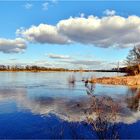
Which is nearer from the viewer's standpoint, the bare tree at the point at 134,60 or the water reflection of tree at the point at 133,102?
the water reflection of tree at the point at 133,102

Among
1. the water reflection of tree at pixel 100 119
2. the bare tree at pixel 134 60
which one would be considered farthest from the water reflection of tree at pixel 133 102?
the bare tree at pixel 134 60

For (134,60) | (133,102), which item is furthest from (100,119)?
(134,60)

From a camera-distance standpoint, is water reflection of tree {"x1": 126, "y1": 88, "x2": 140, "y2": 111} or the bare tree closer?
water reflection of tree {"x1": 126, "y1": 88, "x2": 140, "y2": 111}

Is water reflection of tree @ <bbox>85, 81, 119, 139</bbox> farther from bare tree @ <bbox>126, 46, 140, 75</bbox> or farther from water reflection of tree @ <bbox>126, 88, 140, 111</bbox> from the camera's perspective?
bare tree @ <bbox>126, 46, 140, 75</bbox>

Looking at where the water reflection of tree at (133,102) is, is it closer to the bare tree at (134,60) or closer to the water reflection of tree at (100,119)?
the water reflection of tree at (100,119)

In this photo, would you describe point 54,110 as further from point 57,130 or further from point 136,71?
point 136,71

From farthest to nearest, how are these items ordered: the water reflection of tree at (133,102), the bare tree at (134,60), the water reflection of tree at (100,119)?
the bare tree at (134,60) < the water reflection of tree at (133,102) < the water reflection of tree at (100,119)

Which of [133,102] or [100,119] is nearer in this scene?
[100,119]

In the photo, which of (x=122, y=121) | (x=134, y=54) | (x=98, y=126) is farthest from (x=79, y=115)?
(x=134, y=54)

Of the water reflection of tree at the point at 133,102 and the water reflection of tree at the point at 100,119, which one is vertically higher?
the water reflection of tree at the point at 100,119

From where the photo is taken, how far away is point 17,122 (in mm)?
16547

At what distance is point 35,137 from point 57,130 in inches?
53.2

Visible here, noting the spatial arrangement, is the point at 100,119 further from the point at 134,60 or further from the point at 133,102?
the point at 134,60

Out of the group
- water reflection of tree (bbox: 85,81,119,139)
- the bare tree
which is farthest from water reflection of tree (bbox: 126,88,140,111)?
the bare tree
